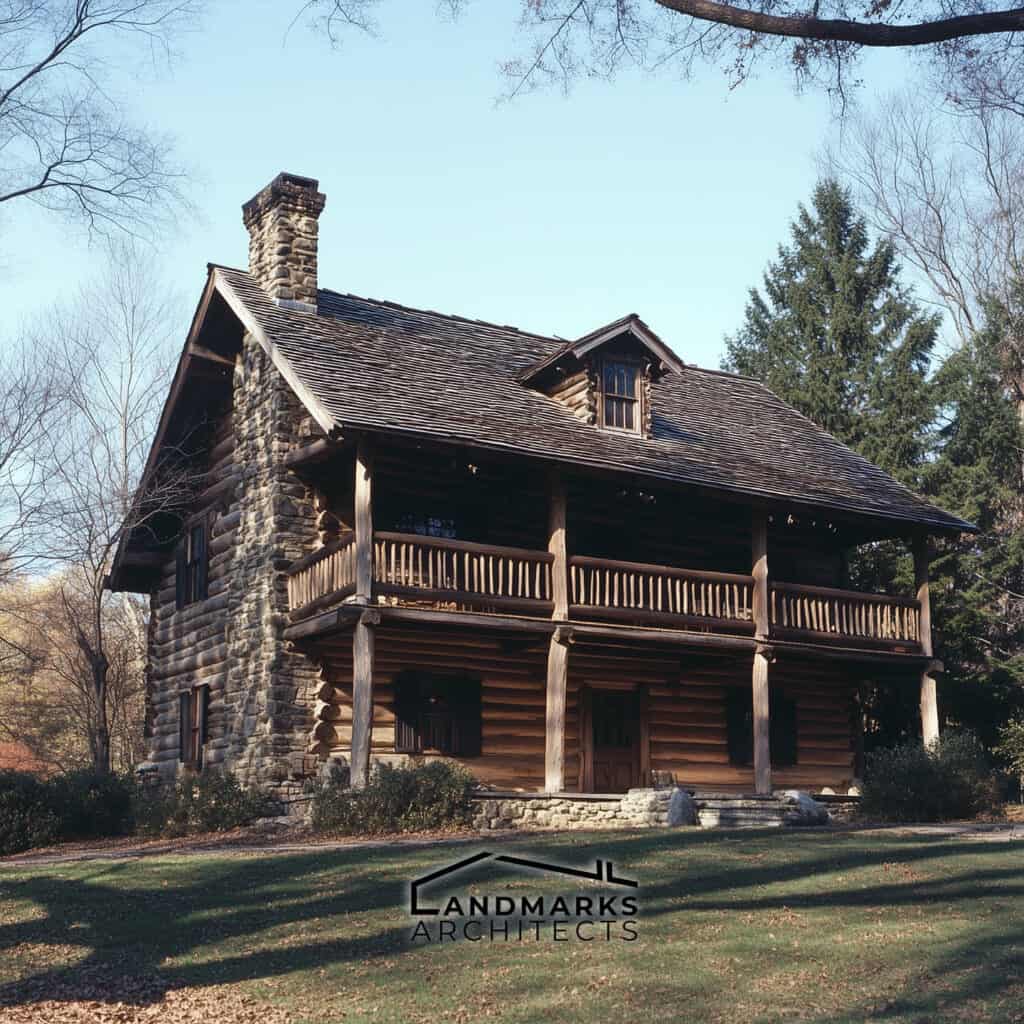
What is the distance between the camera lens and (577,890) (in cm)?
1434

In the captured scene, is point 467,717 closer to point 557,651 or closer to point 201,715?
point 557,651

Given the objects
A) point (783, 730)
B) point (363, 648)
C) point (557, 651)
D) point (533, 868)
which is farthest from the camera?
point (783, 730)

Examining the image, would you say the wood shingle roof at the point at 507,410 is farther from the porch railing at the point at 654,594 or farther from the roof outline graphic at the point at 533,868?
the roof outline graphic at the point at 533,868

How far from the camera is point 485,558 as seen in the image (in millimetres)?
24797

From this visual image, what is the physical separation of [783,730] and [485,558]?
28.1ft

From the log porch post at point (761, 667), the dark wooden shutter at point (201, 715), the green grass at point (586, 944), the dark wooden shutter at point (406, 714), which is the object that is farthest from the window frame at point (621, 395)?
the green grass at point (586, 944)

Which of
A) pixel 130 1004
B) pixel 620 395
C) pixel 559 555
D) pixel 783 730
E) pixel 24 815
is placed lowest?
pixel 130 1004

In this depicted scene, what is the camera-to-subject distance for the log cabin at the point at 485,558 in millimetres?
23594

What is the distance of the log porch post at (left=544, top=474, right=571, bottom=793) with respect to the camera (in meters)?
23.4

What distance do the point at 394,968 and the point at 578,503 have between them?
51.6 feet

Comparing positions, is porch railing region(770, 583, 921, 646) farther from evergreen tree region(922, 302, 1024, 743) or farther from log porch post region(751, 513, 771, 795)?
evergreen tree region(922, 302, 1024, 743)

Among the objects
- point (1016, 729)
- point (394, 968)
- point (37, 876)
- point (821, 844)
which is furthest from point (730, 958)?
point (1016, 729)

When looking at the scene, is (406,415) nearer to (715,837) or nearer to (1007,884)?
(715,837)

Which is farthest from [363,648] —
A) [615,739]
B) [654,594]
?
[615,739]
